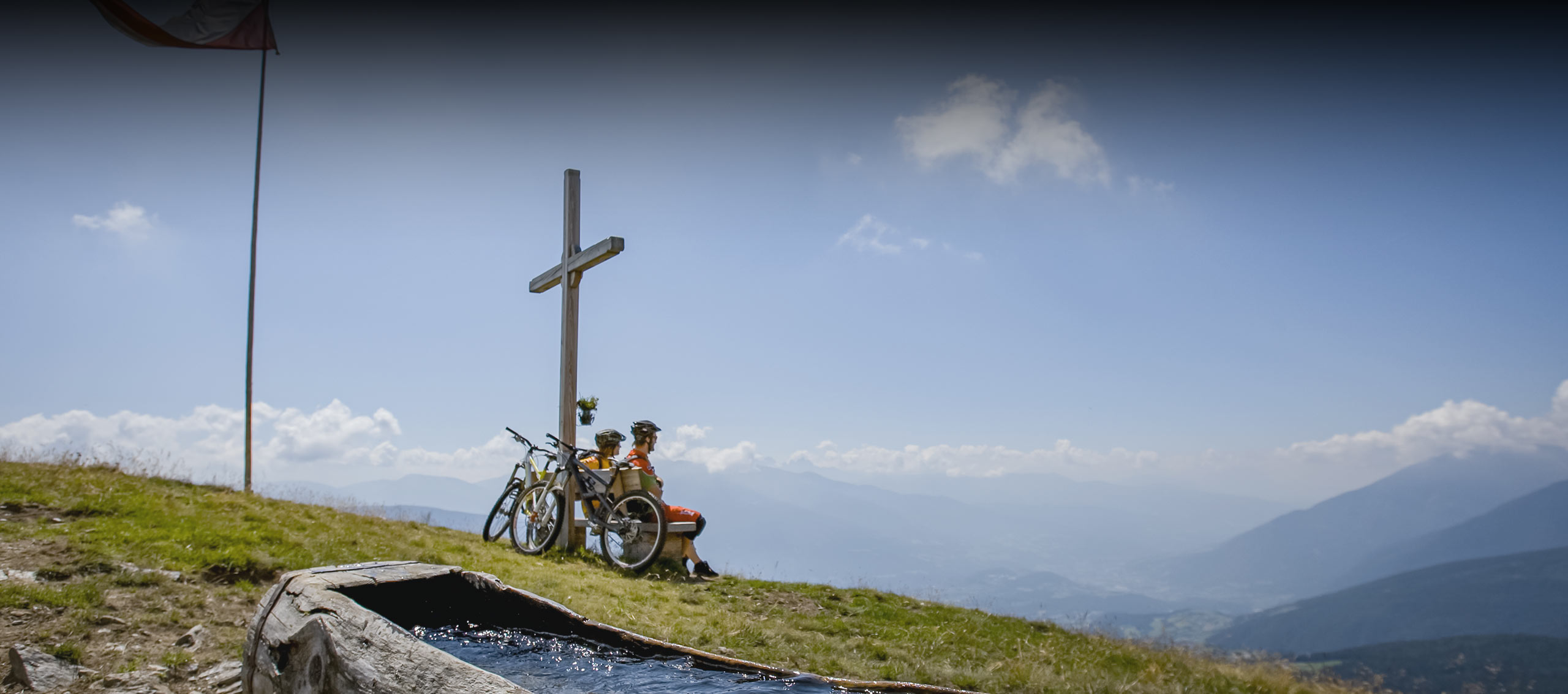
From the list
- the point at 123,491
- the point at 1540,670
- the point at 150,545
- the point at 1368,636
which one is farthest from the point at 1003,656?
the point at 1368,636

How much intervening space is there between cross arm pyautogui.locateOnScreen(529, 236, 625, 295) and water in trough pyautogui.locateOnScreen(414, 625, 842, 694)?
6454 millimetres

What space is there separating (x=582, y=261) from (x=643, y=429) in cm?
254

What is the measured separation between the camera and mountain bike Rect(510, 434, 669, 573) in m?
9.37

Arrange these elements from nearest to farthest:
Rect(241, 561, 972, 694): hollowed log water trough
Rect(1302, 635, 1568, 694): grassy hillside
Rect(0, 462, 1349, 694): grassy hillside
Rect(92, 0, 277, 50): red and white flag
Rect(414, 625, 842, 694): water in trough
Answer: Rect(241, 561, 972, 694): hollowed log water trough → Rect(414, 625, 842, 694): water in trough → Rect(0, 462, 1349, 694): grassy hillside → Rect(92, 0, 277, 50): red and white flag → Rect(1302, 635, 1568, 694): grassy hillside

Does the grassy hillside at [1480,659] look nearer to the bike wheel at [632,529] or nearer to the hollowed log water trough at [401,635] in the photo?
the bike wheel at [632,529]

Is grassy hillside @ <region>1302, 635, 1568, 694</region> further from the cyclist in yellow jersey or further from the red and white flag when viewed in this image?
the red and white flag

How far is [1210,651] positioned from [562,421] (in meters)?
8.52

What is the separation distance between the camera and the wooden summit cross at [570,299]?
10.0 m

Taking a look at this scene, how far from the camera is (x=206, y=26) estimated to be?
1127 cm

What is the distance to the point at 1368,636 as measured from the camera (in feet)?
652

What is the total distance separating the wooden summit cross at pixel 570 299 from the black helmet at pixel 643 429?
0.93 metres

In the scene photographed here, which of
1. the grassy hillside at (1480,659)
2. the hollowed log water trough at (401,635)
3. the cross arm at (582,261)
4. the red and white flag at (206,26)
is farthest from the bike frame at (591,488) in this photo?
the grassy hillside at (1480,659)

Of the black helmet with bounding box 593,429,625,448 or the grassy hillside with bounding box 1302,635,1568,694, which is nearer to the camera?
the black helmet with bounding box 593,429,625,448

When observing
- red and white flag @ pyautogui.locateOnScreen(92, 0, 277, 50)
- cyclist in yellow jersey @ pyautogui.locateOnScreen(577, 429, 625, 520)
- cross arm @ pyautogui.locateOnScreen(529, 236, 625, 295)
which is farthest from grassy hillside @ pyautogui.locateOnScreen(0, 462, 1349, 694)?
red and white flag @ pyautogui.locateOnScreen(92, 0, 277, 50)
